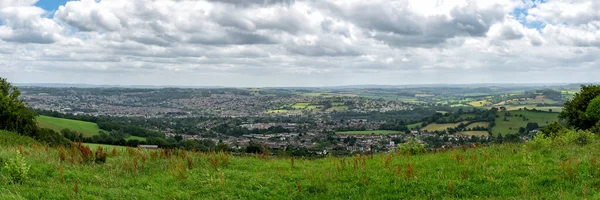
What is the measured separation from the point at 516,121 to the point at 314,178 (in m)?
92.2

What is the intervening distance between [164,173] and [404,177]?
6194mm

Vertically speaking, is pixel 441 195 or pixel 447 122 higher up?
pixel 441 195

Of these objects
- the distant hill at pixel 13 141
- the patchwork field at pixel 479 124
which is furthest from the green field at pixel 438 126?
the distant hill at pixel 13 141

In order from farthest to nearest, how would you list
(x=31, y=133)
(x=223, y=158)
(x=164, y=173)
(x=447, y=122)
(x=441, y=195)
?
(x=447, y=122) → (x=31, y=133) → (x=223, y=158) → (x=164, y=173) → (x=441, y=195)

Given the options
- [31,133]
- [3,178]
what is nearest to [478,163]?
[3,178]

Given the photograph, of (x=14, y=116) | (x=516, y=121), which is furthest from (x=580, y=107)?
(x=516, y=121)

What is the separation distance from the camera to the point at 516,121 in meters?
87.6

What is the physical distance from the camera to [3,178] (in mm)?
8453

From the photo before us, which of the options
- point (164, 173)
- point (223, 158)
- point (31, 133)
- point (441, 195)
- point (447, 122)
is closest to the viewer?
point (441, 195)

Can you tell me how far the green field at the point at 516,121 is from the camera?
79.6 metres

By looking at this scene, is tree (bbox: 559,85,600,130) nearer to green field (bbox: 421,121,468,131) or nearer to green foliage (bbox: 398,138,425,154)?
green foliage (bbox: 398,138,425,154)

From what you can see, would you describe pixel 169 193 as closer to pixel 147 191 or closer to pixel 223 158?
pixel 147 191

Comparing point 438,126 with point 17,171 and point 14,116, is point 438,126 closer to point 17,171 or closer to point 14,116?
point 14,116

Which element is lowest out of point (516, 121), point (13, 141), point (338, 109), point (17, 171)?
point (338, 109)
